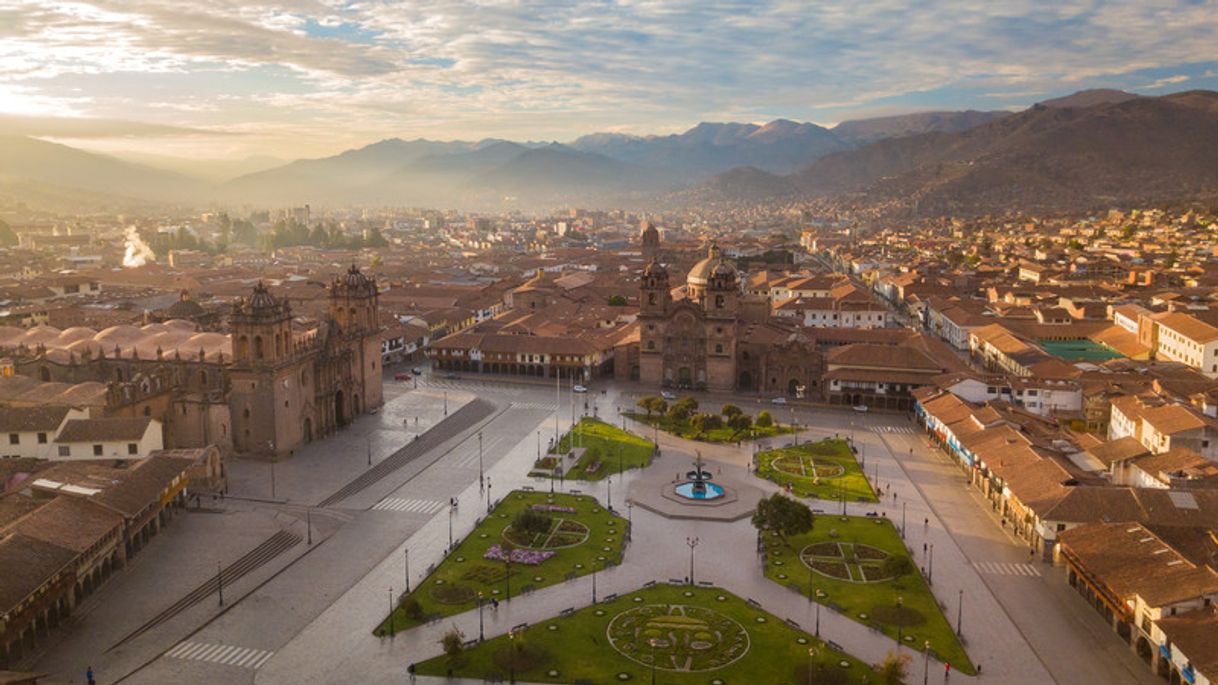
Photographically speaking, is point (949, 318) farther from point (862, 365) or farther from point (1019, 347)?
point (862, 365)

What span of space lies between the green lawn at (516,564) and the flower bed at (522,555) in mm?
234

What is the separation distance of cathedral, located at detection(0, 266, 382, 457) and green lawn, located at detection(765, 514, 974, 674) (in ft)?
104

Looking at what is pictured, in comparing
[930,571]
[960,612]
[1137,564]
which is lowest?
[930,571]

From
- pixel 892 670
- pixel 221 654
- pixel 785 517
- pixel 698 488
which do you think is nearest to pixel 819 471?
pixel 698 488

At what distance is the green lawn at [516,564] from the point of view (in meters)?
37.0

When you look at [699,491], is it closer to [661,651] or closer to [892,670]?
[661,651]

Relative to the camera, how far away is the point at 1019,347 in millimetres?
77625

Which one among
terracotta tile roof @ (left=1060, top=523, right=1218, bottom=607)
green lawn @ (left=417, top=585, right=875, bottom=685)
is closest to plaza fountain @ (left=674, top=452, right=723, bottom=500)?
green lawn @ (left=417, top=585, right=875, bottom=685)

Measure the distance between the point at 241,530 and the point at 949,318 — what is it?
78.5m

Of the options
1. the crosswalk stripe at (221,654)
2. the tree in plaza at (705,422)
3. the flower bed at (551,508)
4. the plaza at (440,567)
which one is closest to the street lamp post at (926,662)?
the plaza at (440,567)

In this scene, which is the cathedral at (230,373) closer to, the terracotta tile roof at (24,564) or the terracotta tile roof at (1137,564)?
the terracotta tile roof at (24,564)

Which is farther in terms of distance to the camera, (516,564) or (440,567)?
(516,564)

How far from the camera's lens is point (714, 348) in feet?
255

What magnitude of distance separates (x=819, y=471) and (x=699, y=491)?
9217 mm
